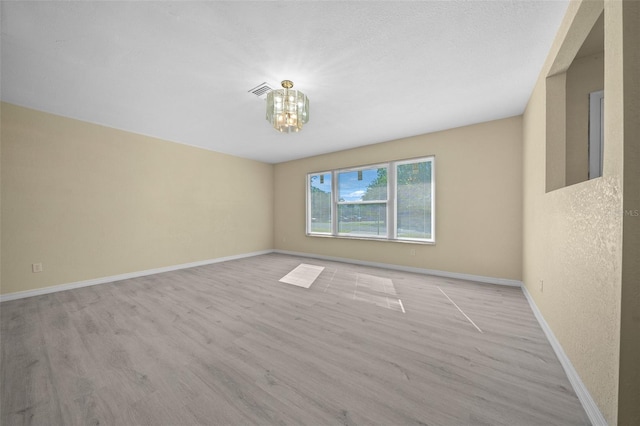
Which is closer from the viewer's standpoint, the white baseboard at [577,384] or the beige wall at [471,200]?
the white baseboard at [577,384]

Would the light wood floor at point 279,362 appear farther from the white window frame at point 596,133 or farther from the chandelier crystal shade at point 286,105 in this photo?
the chandelier crystal shade at point 286,105

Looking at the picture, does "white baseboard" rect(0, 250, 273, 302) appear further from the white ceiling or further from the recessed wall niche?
the recessed wall niche

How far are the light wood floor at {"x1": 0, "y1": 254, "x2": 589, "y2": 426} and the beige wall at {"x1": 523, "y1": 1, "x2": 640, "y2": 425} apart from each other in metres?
0.31

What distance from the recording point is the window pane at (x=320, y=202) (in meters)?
5.59

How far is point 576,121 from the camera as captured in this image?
2.13m

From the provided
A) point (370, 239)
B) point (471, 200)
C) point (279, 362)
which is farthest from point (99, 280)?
point (471, 200)

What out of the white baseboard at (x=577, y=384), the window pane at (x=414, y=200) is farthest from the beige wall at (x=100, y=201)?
the white baseboard at (x=577, y=384)

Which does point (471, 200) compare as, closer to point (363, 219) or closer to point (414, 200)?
point (414, 200)

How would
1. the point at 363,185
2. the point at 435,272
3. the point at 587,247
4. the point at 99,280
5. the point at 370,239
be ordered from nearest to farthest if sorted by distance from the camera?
the point at 587,247 < the point at 99,280 < the point at 435,272 < the point at 370,239 < the point at 363,185

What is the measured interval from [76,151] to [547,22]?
5.93 m

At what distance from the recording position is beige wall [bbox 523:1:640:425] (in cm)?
100

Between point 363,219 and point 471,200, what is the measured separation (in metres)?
2.08

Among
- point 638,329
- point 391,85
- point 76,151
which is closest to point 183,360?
point 638,329

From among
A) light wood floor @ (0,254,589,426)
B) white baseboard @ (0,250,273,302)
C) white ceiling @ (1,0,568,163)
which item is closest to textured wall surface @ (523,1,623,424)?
light wood floor @ (0,254,589,426)
